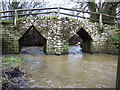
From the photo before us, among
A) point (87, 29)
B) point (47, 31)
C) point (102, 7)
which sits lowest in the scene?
point (47, 31)

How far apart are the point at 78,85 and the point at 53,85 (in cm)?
62

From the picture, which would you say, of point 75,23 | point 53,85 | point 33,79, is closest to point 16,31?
point 75,23

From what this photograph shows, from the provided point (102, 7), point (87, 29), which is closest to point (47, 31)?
point (87, 29)

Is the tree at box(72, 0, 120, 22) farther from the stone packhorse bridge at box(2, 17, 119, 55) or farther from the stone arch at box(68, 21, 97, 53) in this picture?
the stone packhorse bridge at box(2, 17, 119, 55)

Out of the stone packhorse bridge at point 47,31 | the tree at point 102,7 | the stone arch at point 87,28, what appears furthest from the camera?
the tree at point 102,7

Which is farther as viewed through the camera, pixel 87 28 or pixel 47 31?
pixel 87 28

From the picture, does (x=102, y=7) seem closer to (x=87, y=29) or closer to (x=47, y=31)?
(x=87, y=29)

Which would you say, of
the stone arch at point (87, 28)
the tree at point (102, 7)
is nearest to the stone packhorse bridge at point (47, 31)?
the stone arch at point (87, 28)

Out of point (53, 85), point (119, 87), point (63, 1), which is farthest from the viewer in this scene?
point (63, 1)

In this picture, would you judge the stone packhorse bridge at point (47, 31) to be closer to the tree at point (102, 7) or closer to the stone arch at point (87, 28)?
the stone arch at point (87, 28)

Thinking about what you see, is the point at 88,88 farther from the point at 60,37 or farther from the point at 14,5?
the point at 14,5

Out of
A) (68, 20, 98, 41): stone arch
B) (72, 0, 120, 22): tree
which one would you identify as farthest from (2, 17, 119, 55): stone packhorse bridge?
(72, 0, 120, 22): tree

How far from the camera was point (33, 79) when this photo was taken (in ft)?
9.21

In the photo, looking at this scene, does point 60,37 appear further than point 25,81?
Yes
